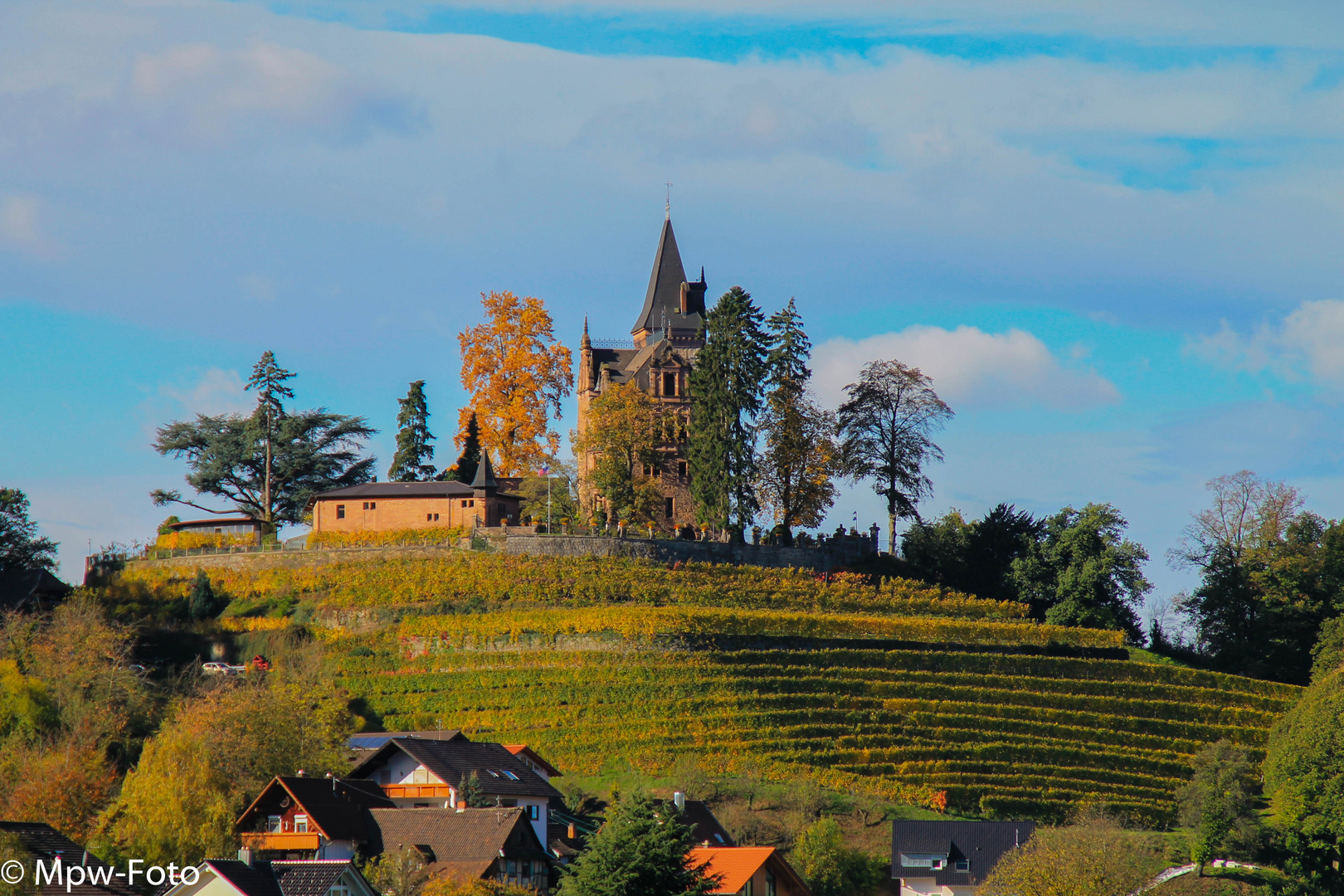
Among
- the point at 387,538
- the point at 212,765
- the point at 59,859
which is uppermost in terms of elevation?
the point at 387,538

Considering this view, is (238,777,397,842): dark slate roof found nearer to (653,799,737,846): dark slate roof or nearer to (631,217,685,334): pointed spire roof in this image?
(653,799,737,846): dark slate roof

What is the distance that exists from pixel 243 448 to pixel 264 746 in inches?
1496

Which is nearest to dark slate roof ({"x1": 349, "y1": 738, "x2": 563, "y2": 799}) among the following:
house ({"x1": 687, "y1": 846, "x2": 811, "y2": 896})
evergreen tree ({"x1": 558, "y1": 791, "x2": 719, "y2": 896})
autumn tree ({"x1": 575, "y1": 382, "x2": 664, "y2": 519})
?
house ({"x1": 687, "y1": 846, "x2": 811, "y2": 896})

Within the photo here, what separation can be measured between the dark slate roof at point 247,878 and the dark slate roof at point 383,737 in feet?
50.5

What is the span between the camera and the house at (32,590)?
7406 centimetres

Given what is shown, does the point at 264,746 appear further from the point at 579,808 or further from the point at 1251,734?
the point at 1251,734

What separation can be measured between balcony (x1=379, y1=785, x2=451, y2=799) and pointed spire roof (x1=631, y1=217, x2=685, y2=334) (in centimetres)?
Answer: 4387

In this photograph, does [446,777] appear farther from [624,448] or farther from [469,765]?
[624,448]

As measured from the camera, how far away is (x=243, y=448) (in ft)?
283

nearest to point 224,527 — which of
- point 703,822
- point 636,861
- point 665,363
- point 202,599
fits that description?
point 202,599

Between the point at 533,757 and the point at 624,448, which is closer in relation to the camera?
the point at 533,757

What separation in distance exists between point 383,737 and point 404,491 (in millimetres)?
21382

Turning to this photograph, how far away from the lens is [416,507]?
76.9 m

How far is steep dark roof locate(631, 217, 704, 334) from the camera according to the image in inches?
3580
